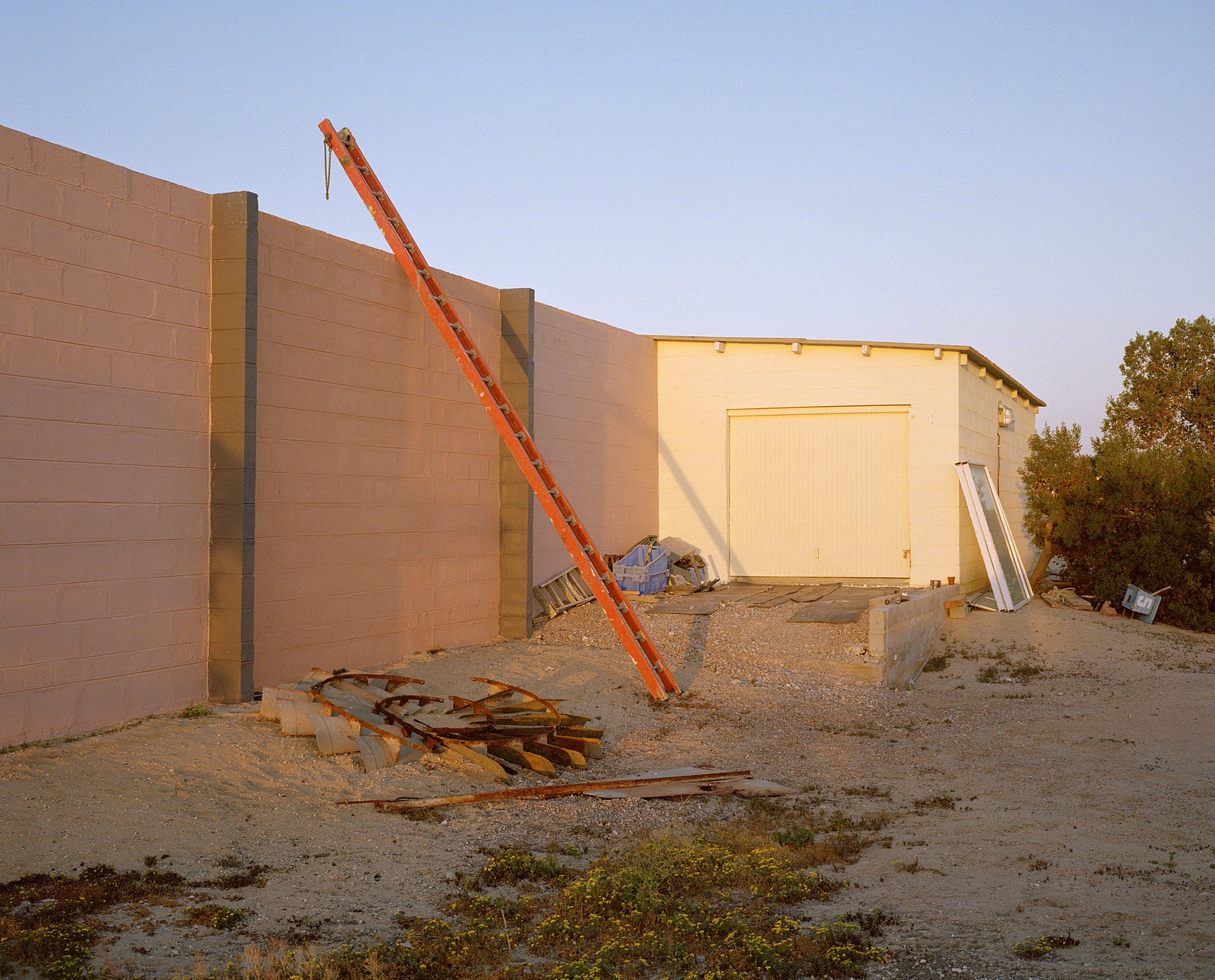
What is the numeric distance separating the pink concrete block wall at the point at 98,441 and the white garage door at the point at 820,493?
33.3ft

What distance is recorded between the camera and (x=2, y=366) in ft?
21.4

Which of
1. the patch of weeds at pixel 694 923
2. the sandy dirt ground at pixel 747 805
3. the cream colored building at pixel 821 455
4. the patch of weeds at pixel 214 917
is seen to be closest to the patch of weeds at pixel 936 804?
the sandy dirt ground at pixel 747 805

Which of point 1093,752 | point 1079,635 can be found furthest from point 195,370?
point 1079,635

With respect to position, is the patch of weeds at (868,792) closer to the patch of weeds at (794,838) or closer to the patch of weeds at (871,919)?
the patch of weeds at (794,838)

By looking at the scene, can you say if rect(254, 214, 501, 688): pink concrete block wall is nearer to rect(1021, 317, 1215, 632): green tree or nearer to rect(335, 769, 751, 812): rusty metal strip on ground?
rect(335, 769, 751, 812): rusty metal strip on ground

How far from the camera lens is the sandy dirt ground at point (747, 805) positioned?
4363mm

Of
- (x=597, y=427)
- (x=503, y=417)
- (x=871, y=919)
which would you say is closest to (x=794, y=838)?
(x=871, y=919)

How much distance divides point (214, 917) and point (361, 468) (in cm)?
578

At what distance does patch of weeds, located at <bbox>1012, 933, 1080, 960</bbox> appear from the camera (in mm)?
4016

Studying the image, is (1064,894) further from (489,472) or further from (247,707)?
(489,472)

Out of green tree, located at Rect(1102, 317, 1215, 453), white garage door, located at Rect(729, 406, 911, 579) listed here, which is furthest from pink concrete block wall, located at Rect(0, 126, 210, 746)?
green tree, located at Rect(1102, 317, 1215, 453)

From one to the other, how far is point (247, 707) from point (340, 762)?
4.59ft

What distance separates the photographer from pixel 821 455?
53.0 ft

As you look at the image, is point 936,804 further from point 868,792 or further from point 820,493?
point 820,493
